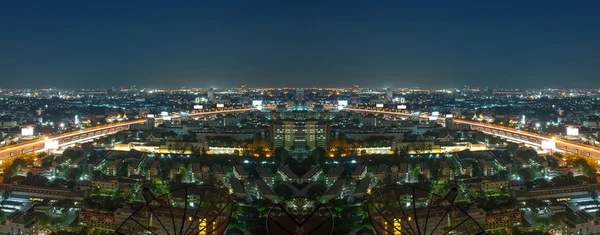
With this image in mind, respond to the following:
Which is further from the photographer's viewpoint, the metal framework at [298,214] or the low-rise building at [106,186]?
the low-rise building at [106,186]

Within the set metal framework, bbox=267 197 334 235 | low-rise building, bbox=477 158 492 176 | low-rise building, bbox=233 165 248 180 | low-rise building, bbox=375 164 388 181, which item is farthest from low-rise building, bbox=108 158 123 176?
low-rise building, bbox=477 158 492 176

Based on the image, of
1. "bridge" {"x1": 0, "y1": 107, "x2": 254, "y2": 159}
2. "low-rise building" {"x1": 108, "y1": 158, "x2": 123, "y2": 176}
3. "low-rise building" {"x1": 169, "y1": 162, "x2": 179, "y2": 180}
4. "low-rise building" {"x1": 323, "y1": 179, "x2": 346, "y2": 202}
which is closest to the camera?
"low-rise building" {"x1": 323, "y1": 179, "x2": 346, "y2": 202}

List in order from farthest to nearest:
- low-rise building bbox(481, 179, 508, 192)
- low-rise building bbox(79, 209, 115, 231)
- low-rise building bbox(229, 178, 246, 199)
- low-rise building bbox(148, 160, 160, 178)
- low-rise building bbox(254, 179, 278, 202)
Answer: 1. low-rise building bbox(148, 160, 160, 178)
2. low-rise building bbox(481, 179, 508, 192)
3. low-rise building bbox(229, 178, 246, 199)
4. low-rise building bbox(254, 179, 278, 202)
5. low-rise building bbox(79, 209, 115, 231)

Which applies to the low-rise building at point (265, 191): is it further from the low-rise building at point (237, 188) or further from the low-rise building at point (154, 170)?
the low-rise building at point (154, 170)

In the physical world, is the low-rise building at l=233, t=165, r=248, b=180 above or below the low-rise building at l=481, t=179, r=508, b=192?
above

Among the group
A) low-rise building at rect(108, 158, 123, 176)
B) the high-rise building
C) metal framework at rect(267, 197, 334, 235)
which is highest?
the high-rise building

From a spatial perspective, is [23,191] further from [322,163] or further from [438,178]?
[438,178]

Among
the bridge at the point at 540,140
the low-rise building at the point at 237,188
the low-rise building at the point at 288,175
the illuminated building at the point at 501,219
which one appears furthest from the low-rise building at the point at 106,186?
the bridge at the point at 540,140

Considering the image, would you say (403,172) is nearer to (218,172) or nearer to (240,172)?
(240,172)

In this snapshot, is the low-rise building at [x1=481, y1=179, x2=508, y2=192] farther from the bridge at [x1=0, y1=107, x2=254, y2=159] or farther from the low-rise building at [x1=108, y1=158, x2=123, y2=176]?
the bridge at [x1=0, y1=107, x2=254, y2=159]

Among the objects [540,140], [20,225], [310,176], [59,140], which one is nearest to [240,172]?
[310,176]
